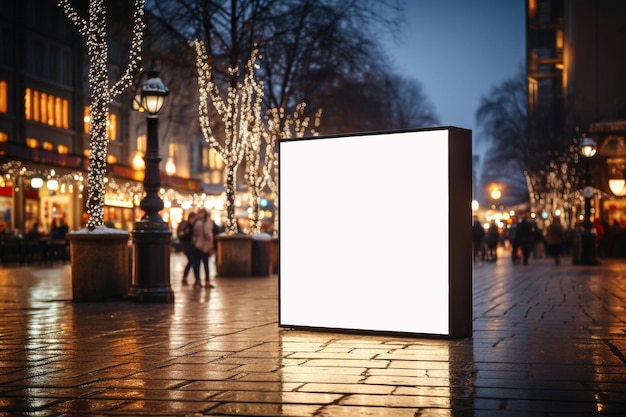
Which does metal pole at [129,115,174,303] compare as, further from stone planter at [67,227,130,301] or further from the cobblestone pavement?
the cobblestone pavement

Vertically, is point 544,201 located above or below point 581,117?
below

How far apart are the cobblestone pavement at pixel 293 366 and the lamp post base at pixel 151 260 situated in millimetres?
1864

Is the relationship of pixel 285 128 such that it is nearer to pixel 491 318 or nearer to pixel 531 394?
pixel 491 318

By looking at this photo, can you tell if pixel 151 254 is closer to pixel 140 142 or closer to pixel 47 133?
pixel 47 133

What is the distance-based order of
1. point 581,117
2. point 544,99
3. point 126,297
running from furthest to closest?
point 544,99
point 581,117
point 126,297

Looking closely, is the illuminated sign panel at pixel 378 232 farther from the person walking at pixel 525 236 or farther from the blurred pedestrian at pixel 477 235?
the blurred pedestrian at pixel 477 235

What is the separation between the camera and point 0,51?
49031mm

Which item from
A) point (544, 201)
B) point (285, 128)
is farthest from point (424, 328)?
point (544, 201)

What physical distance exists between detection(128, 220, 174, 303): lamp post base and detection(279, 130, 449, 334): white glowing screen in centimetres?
570

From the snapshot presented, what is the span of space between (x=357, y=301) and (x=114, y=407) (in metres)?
4.50

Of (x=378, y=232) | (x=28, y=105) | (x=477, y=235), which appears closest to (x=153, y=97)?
(x=378, y=232)

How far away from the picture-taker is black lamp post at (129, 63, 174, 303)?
1672 centimetres

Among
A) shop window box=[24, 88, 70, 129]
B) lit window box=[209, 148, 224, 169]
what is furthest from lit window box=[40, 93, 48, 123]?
lit window box=[209, 148, 224, 169]

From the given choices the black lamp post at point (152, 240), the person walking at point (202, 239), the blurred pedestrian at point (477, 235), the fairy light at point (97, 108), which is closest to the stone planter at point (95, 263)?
the black lamp post at point (152, 240)
